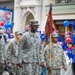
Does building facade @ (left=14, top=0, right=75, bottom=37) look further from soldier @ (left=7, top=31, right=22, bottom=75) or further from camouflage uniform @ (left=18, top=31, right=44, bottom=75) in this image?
camouflage uniform @ (left=18, top=31, right=44, bottom=75)

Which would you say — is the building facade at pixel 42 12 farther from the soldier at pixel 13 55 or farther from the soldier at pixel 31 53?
the soldier at pixel 31 53

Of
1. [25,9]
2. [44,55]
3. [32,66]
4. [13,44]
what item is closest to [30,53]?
[32,66]

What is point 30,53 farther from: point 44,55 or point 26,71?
point 44,55

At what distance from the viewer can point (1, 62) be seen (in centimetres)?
939

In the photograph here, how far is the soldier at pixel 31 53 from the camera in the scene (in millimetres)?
8062

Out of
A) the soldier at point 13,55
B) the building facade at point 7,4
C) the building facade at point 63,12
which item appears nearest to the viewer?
the soldier at point 13,55

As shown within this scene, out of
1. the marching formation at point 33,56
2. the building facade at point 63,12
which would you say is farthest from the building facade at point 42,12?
the marching formation at point 33,56

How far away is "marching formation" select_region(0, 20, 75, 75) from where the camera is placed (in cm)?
808

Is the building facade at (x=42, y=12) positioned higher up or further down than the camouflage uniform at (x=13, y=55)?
higher up

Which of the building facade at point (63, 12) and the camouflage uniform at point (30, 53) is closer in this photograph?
the camouflage uniform at point (30, 53)

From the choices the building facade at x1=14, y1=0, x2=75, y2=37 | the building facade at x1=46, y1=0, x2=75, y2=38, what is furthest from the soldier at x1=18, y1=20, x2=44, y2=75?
the building facade at x1=46, y1=0, x2=75, y2=38

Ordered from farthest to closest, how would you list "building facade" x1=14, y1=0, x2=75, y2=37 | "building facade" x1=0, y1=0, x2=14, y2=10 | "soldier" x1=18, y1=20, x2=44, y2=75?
"building facade" x1=0, y1=0, x2=14, y2=10, "building facade" x1=14, y1=0, x2=75, y2=37, "soldier" x1=18, y1=20, x2=44, y2=75

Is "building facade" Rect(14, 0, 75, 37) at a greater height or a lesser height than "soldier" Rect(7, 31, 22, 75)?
greater

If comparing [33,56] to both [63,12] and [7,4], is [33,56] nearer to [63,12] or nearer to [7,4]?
[63,12]
